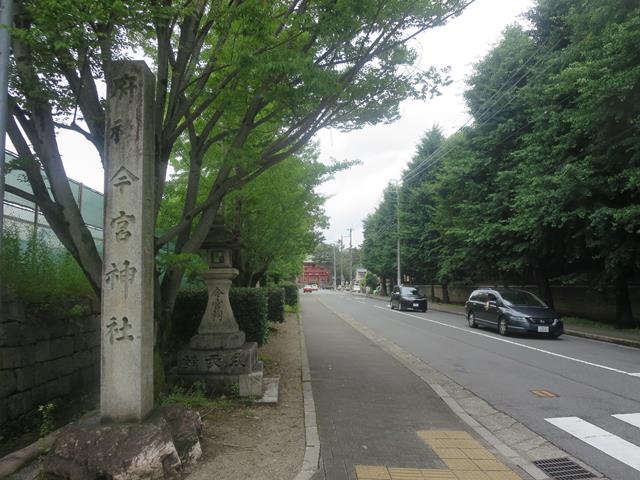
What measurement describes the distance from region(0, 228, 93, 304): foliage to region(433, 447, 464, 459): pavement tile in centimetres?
552

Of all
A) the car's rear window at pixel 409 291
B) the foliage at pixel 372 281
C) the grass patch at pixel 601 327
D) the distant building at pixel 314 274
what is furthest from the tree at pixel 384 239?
the distant building at pixel 314 274

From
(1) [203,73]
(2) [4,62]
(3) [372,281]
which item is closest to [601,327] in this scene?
(1) [203,73]

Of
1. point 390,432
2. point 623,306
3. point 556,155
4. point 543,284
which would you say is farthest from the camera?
point 543,284

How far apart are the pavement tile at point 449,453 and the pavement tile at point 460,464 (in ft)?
0.28

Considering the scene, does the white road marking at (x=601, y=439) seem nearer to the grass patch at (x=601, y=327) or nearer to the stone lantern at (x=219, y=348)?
the stone lantern at (x=219, y=348)

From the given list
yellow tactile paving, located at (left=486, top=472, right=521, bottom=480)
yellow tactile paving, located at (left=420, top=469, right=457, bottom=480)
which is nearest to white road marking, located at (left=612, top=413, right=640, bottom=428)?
yellow tactile paving, located at (left=486, top=472, right=521, bottom=480)

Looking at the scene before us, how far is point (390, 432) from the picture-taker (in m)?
Result: 5.66

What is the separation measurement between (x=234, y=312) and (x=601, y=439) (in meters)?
6.48

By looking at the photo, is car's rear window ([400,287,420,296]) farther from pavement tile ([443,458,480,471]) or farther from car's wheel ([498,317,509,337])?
pavement tile ([443,458,480,471])

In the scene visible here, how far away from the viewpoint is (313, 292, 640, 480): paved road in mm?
5405

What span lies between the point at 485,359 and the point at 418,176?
30275 millimetres

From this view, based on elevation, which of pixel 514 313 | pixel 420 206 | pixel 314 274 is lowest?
pixel 514 313

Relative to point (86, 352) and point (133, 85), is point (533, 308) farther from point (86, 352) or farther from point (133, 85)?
point (133, 85)

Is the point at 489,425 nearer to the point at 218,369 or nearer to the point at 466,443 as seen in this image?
the point at 466,443
